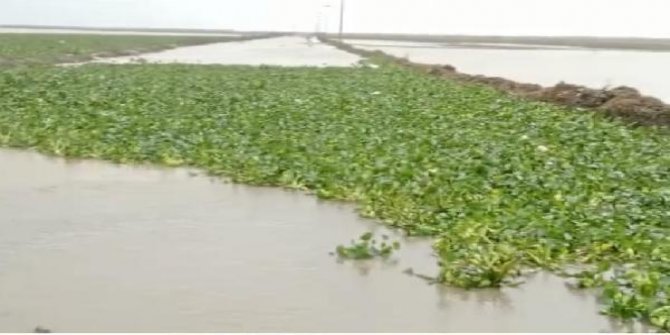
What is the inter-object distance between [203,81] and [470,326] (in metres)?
18.2

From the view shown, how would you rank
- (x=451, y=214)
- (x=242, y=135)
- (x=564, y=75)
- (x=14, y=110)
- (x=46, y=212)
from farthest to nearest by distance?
(x=564, y=75)
(x=14, y=110)
(x=242, y=135)
(x=46, y=212)
(x=451, y=214)

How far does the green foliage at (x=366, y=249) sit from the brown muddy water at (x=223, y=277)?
10 centimetres

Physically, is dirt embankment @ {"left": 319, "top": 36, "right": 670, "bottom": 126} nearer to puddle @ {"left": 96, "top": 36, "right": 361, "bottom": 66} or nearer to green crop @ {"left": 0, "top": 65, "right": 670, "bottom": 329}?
green crop @ {"left": 0, "top": 65, "right": 670, "bottom": 329}

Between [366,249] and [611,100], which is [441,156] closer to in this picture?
[366,249]

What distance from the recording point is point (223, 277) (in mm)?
6305

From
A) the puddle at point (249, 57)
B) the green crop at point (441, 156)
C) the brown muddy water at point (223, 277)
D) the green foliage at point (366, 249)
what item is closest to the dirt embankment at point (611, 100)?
the green crop at point (441, 156)

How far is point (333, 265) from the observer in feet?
22.0

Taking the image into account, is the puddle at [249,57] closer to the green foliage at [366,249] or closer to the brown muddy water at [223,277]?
the brown muddy water at [223,277]

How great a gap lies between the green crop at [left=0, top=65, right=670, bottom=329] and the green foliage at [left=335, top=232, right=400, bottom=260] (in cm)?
A: 42

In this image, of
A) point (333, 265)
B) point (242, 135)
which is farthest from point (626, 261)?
point (242, 135)

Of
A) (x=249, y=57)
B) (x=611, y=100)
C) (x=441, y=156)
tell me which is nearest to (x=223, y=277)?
(x=441, y=156)

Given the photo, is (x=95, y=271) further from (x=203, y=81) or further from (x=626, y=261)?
(x=203, y=81)

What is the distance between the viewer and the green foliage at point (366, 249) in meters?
6.84

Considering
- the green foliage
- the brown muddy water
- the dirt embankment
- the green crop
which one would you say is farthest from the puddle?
the green foliage
